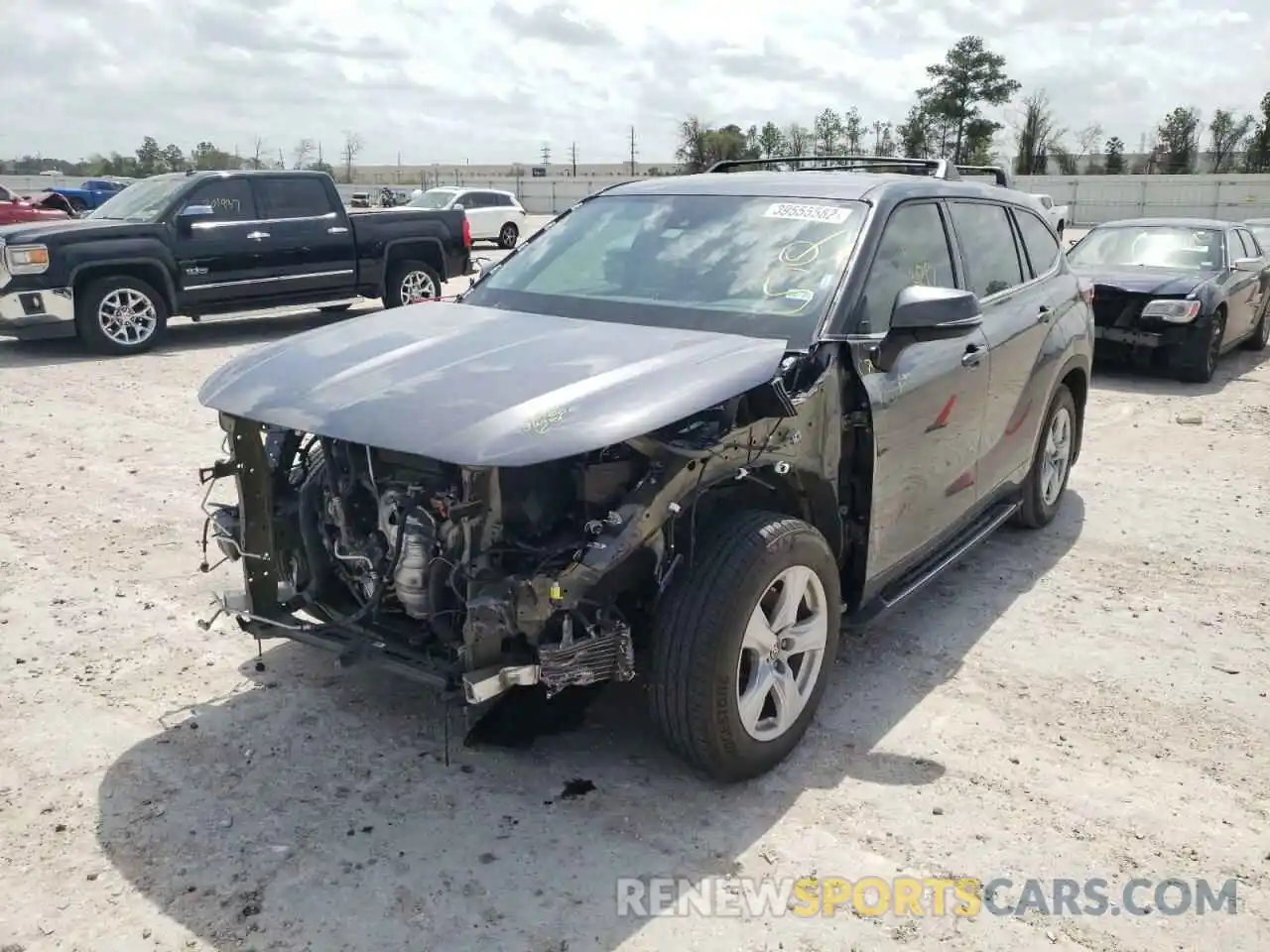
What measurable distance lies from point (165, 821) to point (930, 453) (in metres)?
2.94

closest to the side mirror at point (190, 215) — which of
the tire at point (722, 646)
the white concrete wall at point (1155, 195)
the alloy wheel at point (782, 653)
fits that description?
the tire at point (722, 646)

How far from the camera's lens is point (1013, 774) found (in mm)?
3402

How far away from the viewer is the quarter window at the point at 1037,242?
5.29 metres

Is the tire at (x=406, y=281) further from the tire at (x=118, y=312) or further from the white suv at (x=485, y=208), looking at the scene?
the white suv at (x=485, y=208)

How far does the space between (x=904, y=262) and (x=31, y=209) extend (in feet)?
78.1

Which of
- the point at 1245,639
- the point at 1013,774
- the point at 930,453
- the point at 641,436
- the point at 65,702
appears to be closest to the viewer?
the point at 641,436

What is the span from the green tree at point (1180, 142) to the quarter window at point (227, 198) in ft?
205

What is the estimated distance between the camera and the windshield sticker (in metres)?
4.00

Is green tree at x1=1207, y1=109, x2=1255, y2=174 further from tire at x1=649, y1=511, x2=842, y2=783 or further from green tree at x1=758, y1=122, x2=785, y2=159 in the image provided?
tire at x1=649, y1=511, x2=842, y2=783

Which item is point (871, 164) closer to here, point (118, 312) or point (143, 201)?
point (118, 312)

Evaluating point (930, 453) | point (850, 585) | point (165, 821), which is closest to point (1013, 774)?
point (850, 585)

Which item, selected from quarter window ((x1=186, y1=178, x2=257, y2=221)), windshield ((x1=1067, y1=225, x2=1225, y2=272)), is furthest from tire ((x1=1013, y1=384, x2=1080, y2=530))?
quarter window ((x1=186, y1=178, x2=257, y2=221))

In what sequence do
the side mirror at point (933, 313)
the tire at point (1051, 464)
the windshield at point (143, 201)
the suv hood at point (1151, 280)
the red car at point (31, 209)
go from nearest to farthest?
the side mirror at point (933, 313), the tire at point (1051, 464), the suv hood at point (1151, 280), the windshield at point (143, 201), the red car at point (31, 209)

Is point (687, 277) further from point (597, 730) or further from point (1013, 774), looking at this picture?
point (1013, 774)
